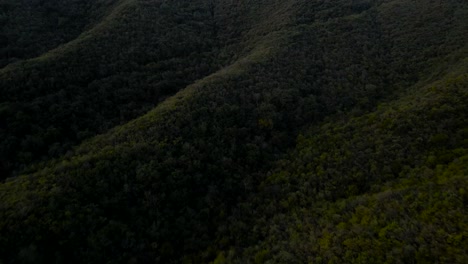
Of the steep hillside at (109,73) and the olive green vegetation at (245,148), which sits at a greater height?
the steep hillside at (109,73)

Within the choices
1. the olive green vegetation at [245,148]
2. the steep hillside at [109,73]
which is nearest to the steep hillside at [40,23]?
the olive green vegetation at [245,148]

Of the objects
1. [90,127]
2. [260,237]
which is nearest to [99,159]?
[90,127]

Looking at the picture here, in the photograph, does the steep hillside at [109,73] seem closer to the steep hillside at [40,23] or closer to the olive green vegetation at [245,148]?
the olive green vegetation at [245,148]

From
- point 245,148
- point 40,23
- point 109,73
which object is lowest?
point 245,148

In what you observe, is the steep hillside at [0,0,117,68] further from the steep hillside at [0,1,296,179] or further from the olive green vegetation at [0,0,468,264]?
the steep hillside at [0,1,296,179]

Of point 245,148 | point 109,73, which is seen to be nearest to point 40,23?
point 109,73

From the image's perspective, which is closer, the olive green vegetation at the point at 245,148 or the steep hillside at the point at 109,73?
the olive green vegetation at the point at 245,148

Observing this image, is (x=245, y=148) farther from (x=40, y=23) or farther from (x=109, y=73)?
(x=40, y=23)

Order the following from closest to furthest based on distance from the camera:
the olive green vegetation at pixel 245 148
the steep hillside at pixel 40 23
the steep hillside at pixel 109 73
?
the olive green vegetation at pixel 245 148 < the steep hillside at pixel 109 73 < the steep hillside at pixel 40 23
